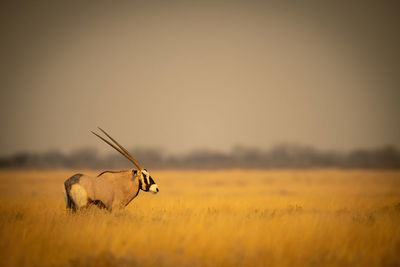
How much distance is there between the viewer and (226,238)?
23.8 ft

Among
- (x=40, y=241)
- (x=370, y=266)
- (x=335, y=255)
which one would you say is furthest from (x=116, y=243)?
(x=370, y=266)

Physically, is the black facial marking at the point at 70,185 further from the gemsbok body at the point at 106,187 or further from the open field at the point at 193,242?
the open field at the point at 193,242

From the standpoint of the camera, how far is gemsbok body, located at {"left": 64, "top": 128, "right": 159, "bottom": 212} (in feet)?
29.8

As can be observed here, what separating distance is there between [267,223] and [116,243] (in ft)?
12.4

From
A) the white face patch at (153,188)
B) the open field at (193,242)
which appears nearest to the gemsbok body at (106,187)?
the white face patch at (153,188)

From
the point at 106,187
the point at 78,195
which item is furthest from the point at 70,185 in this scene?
the point at 106,187

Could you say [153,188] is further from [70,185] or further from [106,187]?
[70,185]

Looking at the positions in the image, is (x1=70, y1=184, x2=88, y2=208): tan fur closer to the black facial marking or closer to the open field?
the black facial marking

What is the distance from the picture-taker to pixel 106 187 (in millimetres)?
9680

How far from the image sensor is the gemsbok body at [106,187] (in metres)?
9.08

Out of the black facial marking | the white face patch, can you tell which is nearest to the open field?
the black facial marking

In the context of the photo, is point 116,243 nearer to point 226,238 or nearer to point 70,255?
point 70,255

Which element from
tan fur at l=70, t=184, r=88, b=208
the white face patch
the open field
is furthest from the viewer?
the white face patch

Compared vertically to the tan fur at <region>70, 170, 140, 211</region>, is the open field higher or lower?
lower
